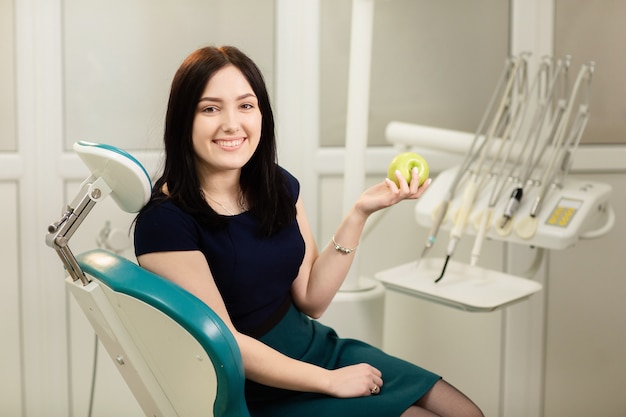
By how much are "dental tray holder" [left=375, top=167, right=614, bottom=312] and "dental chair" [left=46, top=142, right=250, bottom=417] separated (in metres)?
0.89

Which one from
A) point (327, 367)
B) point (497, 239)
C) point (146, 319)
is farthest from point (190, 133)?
point (497, 239)

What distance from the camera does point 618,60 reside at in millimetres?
2912

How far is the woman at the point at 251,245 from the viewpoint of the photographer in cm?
162

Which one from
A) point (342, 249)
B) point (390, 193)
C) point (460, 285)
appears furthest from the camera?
point (460, 285)

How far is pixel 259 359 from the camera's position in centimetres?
162

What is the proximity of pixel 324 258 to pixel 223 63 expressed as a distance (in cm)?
48

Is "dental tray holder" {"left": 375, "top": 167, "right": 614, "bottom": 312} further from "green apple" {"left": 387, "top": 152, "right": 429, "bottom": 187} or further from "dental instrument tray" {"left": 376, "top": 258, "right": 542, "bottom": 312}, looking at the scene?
"green apple" {"left": 387, "top": 152, "right": 429, "bottom": 187}

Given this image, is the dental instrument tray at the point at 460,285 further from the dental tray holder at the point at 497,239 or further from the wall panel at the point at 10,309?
the wall panel at the point at 10,309

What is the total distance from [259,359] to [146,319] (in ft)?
0.90

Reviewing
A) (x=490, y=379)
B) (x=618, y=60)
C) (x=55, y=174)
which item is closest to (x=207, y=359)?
(x=55, y=174)

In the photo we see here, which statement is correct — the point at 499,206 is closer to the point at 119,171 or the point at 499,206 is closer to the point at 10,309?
the point at 119,171

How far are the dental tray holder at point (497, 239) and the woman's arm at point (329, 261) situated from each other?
1.39ft

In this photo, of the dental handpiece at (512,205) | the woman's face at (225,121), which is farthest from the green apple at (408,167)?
the dental handpiece at (512,205)

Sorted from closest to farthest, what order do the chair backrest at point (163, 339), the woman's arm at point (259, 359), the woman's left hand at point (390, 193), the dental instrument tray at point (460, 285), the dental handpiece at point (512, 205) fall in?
the chair backrest at point (163, 339)
the woman's arm at point (259, 359)
the woman's left hand at point (390, 193)
the dental instrument tray at point (460, 285)
the dental handpiece at point (512, 205)
